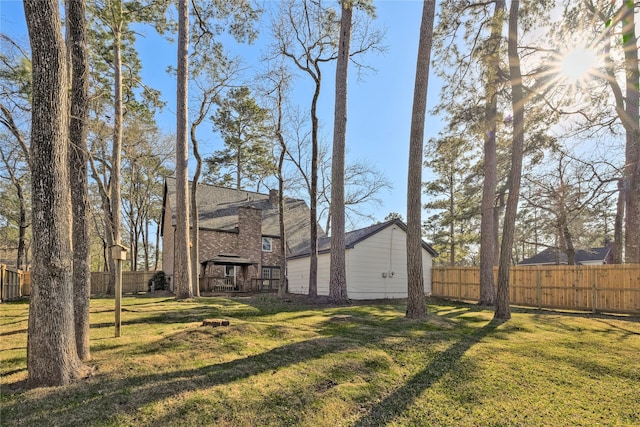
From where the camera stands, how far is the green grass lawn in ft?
11.1

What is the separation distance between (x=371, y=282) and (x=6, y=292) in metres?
15.3

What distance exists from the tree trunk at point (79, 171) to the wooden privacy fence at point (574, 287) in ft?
48.9

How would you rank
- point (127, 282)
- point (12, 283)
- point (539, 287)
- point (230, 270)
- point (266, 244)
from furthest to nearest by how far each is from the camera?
point (266, 244) < point (230, 270) < point (127, 282) < point (12, 283) < point (539, 287)

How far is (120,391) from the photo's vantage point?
11.9 ft

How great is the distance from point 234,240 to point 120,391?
20.0 metres

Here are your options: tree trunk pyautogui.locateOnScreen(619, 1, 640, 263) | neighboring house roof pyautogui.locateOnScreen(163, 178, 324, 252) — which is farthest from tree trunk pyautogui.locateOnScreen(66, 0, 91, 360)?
neighboring house roof pyautogui.locateOnScreen(163, 178, 324, 252)

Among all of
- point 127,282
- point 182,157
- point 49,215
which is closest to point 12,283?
point 127,282

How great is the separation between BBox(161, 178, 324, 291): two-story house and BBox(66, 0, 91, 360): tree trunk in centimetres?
1649

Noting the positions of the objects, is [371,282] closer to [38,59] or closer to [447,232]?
[447,232]

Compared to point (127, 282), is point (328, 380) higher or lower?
higher

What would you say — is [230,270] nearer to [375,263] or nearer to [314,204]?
[375,263]

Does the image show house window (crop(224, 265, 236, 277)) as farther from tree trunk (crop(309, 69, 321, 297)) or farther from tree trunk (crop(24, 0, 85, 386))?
tree trunk (crop(24, 0, 85, 386))

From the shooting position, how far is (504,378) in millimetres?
4742

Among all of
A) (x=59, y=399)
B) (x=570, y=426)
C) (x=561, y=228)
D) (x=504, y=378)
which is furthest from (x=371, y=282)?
(x=59, y=399)
